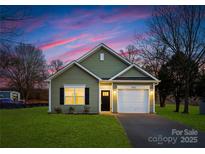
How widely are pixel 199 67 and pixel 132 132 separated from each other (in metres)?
14.7

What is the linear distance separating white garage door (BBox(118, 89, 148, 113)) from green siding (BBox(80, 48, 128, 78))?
6.52ft

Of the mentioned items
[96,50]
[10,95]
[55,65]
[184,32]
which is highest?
[184,32]

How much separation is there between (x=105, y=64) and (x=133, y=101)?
3.60m

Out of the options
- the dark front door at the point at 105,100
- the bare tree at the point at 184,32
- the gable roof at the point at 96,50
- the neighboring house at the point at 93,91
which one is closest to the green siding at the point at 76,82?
the neighboring house at the point at 93,91

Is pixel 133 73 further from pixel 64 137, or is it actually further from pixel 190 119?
pixel 64 137

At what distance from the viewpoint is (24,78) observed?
36031mm

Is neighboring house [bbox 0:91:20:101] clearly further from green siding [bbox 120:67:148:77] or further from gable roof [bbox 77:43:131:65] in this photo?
green siding [bbox 120:67:148:77]

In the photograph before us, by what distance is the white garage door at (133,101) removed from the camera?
21.2 meters

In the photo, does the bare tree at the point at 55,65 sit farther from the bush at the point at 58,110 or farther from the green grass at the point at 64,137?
the green grass at the point at 64,137

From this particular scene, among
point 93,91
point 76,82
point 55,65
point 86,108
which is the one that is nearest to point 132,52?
point 55,65

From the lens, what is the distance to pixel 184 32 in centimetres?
2373

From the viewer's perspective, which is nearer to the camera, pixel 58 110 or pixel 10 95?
pixel 58 110

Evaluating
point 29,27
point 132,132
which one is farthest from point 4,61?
point 132,132
